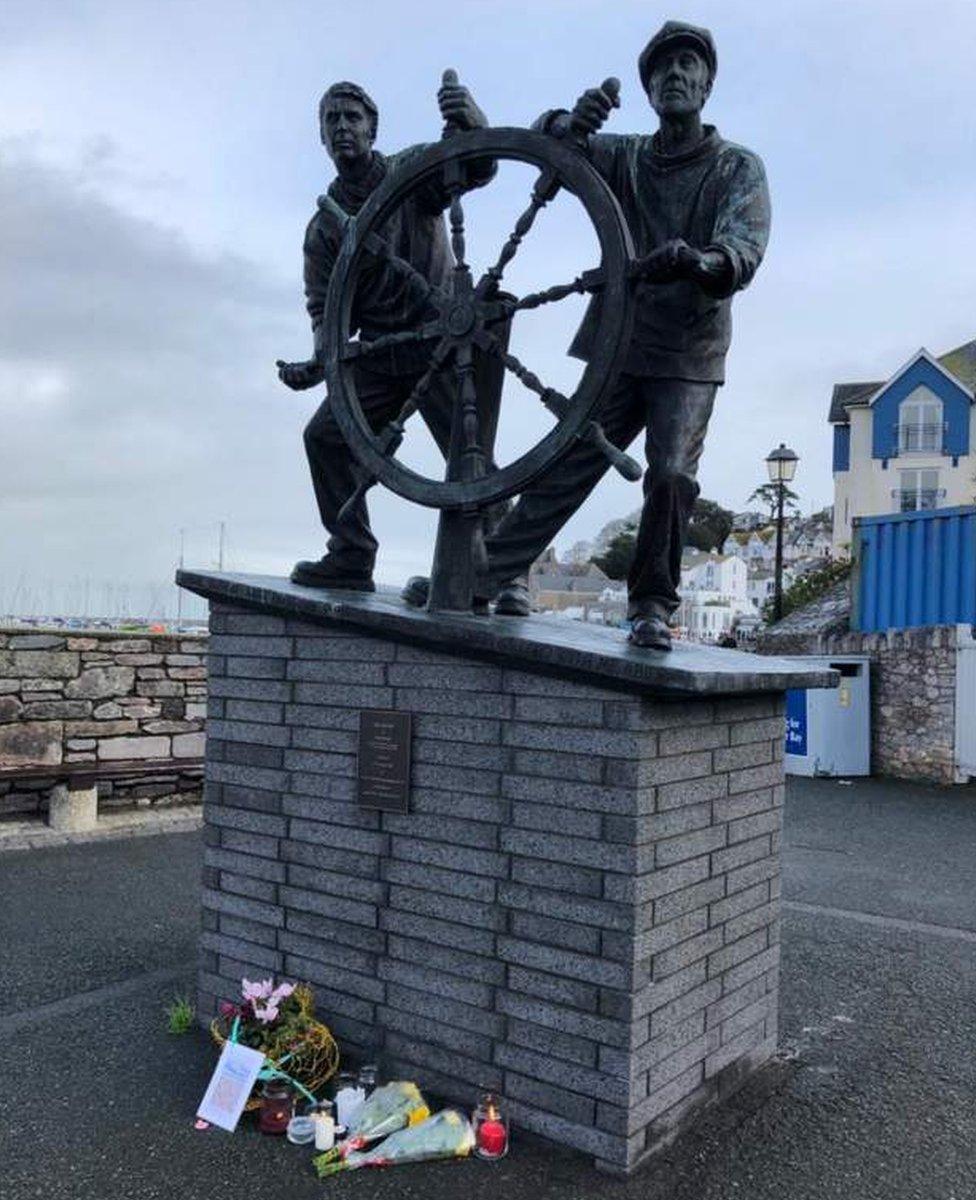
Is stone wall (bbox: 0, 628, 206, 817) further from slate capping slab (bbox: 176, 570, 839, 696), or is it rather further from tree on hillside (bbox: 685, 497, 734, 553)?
tree on hillside (bbox: 685, 497, 734, 553)

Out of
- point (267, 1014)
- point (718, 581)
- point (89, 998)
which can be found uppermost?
point (718, 581)

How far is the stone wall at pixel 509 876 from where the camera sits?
3.19m

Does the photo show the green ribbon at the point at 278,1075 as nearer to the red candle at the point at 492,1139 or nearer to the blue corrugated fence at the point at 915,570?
the red candle at the point at 492,1139

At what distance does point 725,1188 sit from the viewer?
3051 mm

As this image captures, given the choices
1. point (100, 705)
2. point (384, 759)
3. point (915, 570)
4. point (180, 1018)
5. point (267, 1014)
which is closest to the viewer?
point (267, 1014)

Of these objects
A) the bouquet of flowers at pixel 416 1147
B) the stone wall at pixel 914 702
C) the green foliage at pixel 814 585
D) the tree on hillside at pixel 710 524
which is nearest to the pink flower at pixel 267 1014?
Answer: the bouquet of flowers at pixel 416 1147

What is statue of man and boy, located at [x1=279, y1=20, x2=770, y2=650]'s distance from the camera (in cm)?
356

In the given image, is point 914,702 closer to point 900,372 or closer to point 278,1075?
point 278,1075

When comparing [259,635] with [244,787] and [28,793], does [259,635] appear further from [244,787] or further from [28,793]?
[28,793]

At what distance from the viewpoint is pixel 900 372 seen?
3180cm

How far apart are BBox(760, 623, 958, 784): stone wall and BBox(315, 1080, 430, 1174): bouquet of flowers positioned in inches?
384

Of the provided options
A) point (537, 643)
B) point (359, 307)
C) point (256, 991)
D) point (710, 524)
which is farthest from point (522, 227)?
point (710, 524)

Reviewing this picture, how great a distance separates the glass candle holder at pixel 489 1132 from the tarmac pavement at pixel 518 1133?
0.19 ft

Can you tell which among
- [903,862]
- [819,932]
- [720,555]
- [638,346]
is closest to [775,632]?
[903,862]
